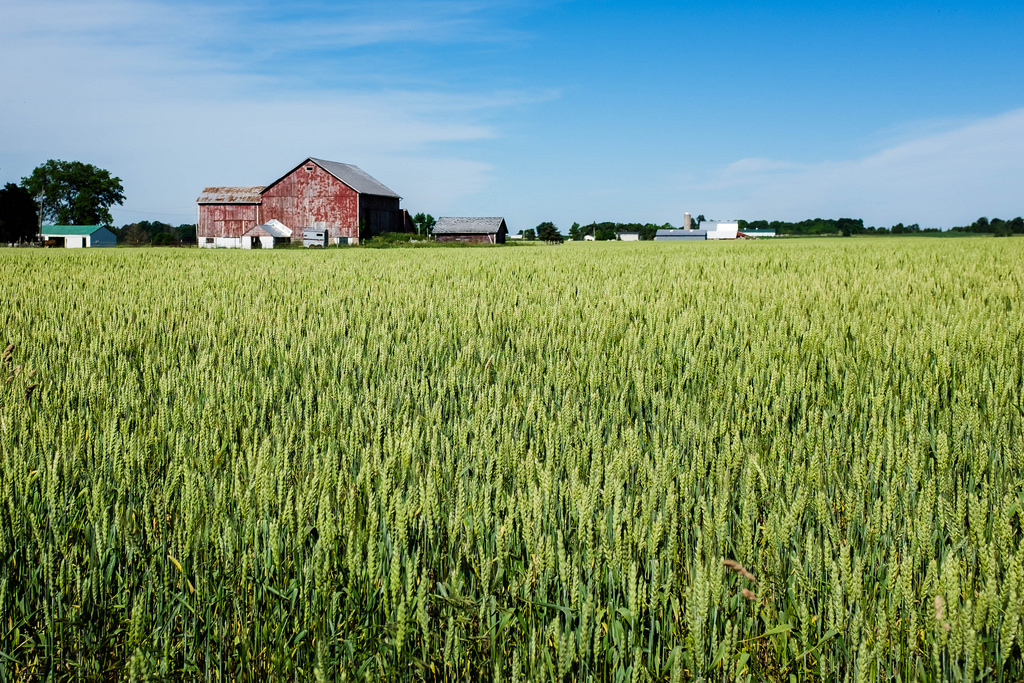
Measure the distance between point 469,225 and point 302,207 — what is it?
19.1 meters

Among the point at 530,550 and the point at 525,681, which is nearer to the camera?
the point at 525,681

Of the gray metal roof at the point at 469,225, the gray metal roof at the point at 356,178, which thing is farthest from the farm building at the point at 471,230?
the gray metal roof at the point at 356,178

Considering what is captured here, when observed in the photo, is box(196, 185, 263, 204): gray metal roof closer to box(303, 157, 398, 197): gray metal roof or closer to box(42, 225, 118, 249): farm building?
box(303, 157, 398, 197): gray metal roof

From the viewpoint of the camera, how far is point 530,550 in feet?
4.59

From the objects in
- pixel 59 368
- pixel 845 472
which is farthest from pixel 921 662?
pixel 59 368

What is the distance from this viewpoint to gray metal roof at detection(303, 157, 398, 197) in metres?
47.4

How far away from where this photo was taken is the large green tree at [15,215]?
66562mm

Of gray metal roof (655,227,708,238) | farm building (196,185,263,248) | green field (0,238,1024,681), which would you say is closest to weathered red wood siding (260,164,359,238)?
farm building (196,185,263,248)

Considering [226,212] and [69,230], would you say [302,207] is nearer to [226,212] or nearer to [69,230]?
[226,212]

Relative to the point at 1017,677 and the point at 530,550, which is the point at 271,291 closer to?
the point at 530,550

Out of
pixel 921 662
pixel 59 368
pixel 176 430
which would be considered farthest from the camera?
pixel 59 368

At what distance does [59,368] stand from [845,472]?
11.3 feet

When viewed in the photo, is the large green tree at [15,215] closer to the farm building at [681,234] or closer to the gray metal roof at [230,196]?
the gray metal roof at [230,196]

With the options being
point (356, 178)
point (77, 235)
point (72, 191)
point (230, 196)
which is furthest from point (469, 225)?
point (72, 191)
